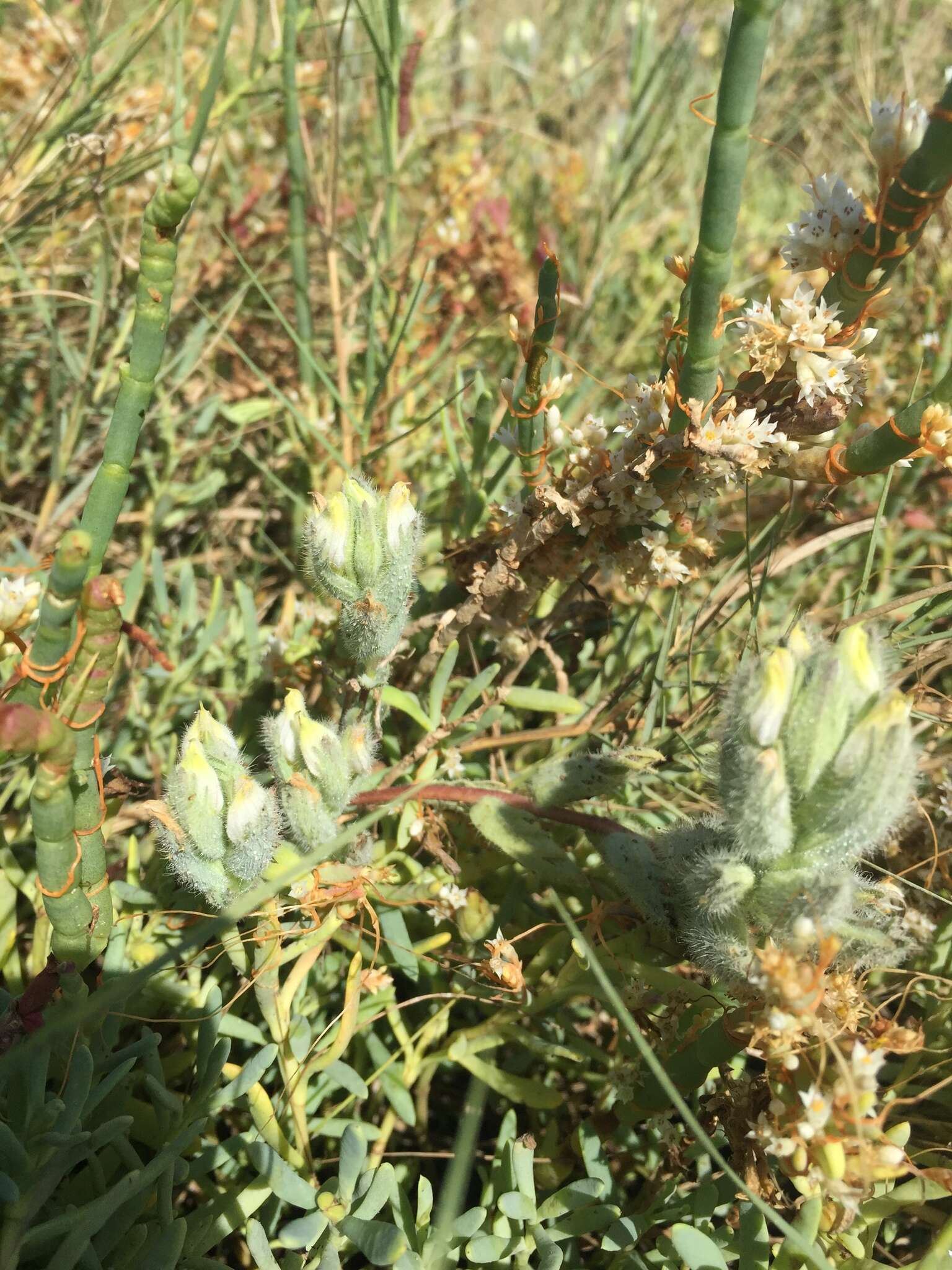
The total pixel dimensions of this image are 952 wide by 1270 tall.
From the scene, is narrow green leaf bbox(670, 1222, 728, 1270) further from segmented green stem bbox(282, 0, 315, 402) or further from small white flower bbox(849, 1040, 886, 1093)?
segmented green stem bbox(282, 0, 315, 402)

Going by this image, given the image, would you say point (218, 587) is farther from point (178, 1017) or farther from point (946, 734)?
point (946, 734)

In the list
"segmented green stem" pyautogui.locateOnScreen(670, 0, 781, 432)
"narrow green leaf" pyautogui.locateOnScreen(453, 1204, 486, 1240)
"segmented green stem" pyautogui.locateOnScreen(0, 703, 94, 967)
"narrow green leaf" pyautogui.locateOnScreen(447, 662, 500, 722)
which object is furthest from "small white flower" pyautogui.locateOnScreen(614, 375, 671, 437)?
"narrow green leaf" pyautogui.locateOnScreen(453, 1204, 486, 1240)

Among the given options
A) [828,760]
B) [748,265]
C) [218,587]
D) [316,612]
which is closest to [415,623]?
[316,612]

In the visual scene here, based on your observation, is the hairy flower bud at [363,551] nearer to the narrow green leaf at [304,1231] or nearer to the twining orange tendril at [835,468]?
the twining orange tendril at [835,468]

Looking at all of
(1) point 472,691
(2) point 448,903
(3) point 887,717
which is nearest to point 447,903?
(2) point 448,903

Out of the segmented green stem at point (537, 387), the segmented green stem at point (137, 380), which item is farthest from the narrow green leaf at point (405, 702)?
the segmented green stem at point (137, 380)
